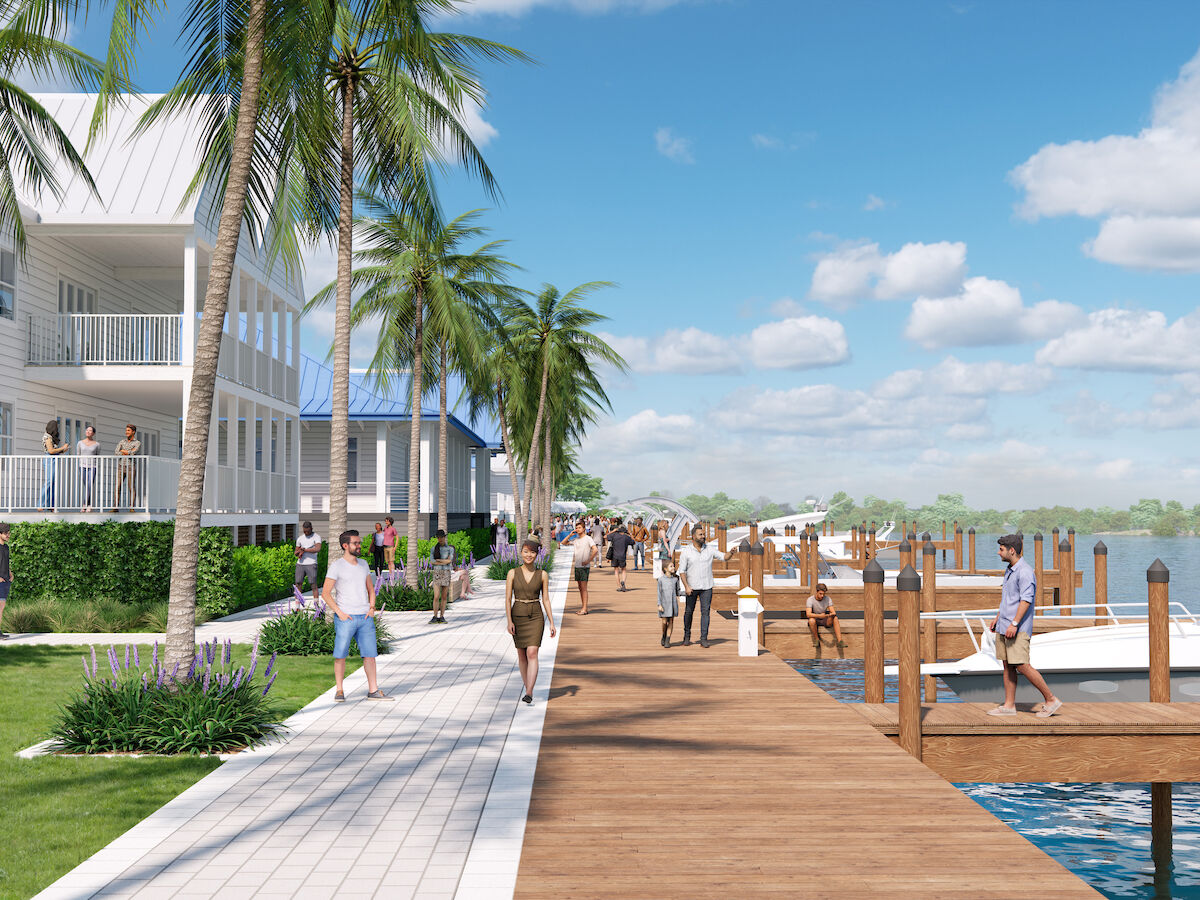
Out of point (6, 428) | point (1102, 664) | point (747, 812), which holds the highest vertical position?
point (6, 428)

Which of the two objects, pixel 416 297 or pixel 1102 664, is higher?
pixel 416 297

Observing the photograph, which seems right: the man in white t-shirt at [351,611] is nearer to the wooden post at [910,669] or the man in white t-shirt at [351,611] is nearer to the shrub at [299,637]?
the shrub at [299,637]

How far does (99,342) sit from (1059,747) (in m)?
22.0

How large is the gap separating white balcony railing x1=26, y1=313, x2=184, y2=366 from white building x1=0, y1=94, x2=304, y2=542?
4 centimetres

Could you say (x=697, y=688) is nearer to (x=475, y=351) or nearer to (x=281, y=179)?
(x=281, y=179)

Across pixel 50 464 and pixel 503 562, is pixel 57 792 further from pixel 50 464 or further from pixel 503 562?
pixel 503 562

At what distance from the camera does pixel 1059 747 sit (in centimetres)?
1012

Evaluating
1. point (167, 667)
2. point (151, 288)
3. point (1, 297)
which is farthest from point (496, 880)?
point (151, 288)

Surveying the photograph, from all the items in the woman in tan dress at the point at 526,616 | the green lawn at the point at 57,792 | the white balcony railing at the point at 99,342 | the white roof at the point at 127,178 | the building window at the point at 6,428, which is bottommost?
the green lawn at the point at 57,792

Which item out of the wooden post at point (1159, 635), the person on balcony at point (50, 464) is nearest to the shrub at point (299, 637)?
the person on balcony at point (50, 464)

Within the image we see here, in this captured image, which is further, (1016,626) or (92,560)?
(92,560)

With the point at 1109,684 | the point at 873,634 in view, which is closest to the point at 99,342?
the point at 873,634

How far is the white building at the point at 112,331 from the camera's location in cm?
2139

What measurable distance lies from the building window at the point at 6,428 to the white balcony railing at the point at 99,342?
45.1 inches
